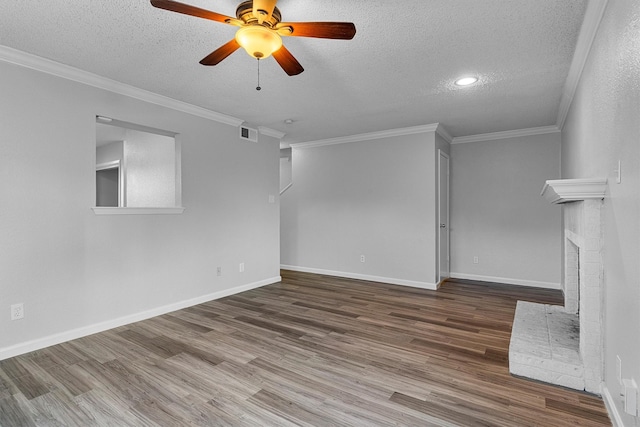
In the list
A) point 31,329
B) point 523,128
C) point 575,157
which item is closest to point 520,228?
point 523,128

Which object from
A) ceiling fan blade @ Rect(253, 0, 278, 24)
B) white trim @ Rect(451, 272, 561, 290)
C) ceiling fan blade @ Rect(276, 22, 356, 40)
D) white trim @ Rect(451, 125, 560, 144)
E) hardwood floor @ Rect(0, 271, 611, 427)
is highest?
white trim @ Rect(451, 125, 560, 144)

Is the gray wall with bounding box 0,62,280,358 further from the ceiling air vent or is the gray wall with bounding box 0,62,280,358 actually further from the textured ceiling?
the textured ceiling

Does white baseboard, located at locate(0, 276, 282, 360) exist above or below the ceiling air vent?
below

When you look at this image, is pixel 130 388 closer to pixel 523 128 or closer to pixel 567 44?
pixel 567 44

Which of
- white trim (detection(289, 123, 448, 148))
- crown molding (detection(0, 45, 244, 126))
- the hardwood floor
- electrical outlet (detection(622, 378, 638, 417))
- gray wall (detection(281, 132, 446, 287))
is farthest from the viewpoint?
gray wall (detection(281, 132, 446, 287))

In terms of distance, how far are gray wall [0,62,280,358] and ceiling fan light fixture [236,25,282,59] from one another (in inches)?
79.4

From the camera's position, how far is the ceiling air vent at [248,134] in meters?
4.60

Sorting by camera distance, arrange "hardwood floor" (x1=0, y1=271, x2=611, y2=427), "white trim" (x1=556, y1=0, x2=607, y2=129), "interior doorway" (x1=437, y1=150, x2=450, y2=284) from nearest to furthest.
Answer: "hardwood floor" (x1=0, y1=271, x2=611, y2=427)
"white trim" (x1=556, y1=0, x2=607, y2=129)
"interior doorway" (x1=437, y1=150, x2=450, y2=284)

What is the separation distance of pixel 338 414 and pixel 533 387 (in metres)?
1.34

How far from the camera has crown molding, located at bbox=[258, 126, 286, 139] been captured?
489cm

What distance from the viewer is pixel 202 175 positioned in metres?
4.07

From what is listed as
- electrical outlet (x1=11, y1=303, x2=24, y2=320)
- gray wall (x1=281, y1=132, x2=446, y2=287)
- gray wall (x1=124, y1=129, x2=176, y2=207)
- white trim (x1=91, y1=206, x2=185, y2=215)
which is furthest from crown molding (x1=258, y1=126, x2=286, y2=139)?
electrical outlet (x1=11, y1=303, x2=24, y2=320)

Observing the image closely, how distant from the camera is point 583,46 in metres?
2.39

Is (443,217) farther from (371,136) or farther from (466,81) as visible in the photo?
(466,81)
